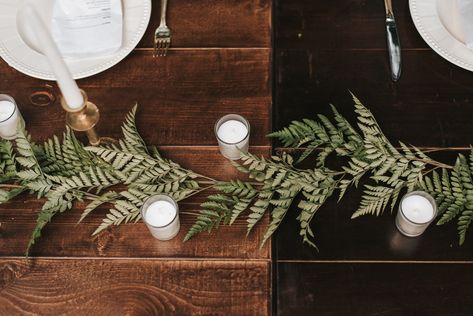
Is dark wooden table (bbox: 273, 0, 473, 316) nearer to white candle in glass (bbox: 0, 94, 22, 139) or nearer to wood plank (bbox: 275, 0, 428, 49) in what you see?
wood plank (bbox: 275, 0, 428, 49)

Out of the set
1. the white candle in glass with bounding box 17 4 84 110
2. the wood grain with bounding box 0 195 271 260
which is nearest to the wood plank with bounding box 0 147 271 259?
the wood grain with bounding box 0 195 271 260

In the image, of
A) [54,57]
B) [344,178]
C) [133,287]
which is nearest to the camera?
[54,57]

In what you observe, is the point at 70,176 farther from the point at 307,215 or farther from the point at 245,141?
the point at 307,215

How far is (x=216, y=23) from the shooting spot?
1.30 metres

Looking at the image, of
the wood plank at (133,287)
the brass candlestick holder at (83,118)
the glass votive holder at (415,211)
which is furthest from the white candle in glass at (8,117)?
the glass votive holder at (415,211)

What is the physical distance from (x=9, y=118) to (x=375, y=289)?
77 centimetres

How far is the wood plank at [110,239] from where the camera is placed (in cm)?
105

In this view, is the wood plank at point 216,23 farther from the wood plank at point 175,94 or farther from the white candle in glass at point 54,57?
the white candle in glass at point 54,57

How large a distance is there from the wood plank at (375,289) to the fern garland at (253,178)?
7 centimetres

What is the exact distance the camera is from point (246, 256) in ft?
3.40

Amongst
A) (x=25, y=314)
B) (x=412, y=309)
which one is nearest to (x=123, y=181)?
(x=25, y=314)

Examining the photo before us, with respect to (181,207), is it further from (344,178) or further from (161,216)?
(344,178)

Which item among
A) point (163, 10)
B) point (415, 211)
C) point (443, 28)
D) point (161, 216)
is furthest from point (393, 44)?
point (161, 216)

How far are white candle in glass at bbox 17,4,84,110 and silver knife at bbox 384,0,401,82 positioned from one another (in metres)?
0.66
